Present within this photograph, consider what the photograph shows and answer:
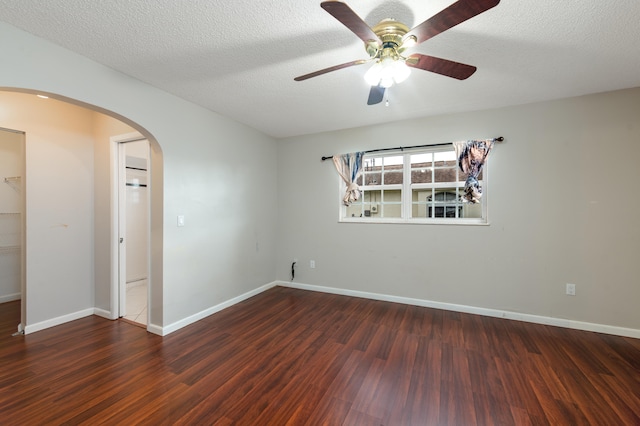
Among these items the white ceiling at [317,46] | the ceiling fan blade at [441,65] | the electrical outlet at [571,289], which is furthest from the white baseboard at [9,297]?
the electrical outlet at [571,289]

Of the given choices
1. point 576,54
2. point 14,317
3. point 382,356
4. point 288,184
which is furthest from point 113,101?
point 576,54

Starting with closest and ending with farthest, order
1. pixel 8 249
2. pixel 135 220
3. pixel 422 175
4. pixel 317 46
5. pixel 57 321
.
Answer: pixel 317 46
pixel 57 321
pixel 422 175
pixel 8 249
pixel 135 220

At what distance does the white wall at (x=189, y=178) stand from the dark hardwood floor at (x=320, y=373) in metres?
→ 0.57

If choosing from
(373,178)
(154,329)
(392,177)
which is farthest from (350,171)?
(154,329)

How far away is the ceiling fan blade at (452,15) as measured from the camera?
119 centimetres

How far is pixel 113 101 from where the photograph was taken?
2293 millimetres

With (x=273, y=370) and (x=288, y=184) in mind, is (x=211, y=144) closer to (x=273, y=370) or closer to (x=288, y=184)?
(x=288, y=184)

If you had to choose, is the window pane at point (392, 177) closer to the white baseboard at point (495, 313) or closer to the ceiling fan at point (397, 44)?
the white baseboard at point (495, 313)

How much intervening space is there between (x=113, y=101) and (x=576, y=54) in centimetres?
383

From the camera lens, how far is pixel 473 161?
3.18 metres

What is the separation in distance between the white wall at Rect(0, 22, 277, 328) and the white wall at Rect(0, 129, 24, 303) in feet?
5.72

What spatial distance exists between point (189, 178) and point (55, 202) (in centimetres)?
152

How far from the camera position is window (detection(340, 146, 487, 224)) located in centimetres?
342

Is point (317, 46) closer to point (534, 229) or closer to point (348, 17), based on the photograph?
point (348, 17)
